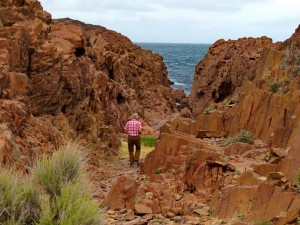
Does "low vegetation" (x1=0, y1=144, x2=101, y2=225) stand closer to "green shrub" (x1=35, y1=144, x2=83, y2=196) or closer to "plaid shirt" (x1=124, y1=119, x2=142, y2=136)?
"green shrub" (x1=35, y1=144, x2=83, y2=196)

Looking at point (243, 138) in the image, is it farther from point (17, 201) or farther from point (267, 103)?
point (17, 201)

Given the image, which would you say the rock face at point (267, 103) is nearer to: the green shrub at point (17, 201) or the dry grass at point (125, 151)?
the dry grass at point (125, 151)

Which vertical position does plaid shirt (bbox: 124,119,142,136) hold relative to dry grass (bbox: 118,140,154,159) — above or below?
above

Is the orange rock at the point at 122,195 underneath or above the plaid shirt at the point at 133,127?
underneath

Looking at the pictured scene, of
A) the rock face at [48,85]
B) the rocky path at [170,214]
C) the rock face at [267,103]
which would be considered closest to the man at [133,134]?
the rock face at [48,85]

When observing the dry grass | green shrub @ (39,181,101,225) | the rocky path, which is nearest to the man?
the dry grass

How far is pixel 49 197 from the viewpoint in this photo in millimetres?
7523

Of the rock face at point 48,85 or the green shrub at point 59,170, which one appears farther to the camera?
the rock face at point 48,85

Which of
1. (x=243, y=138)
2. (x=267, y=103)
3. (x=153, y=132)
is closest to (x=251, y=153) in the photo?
(x=243, y=138)

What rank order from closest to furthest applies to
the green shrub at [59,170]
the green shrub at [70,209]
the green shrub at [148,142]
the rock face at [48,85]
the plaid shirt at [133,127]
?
the green shrub at [70,209] < the green shrub at [59,170] < the rock face at [48,85] < the plaid shirt at [133,127] < the green shrub at [148,142]

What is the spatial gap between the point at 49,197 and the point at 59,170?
0.55m

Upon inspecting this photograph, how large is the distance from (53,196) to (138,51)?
45.4m

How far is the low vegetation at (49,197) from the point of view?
6957 millimetres

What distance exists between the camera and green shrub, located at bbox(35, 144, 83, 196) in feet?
25.3
